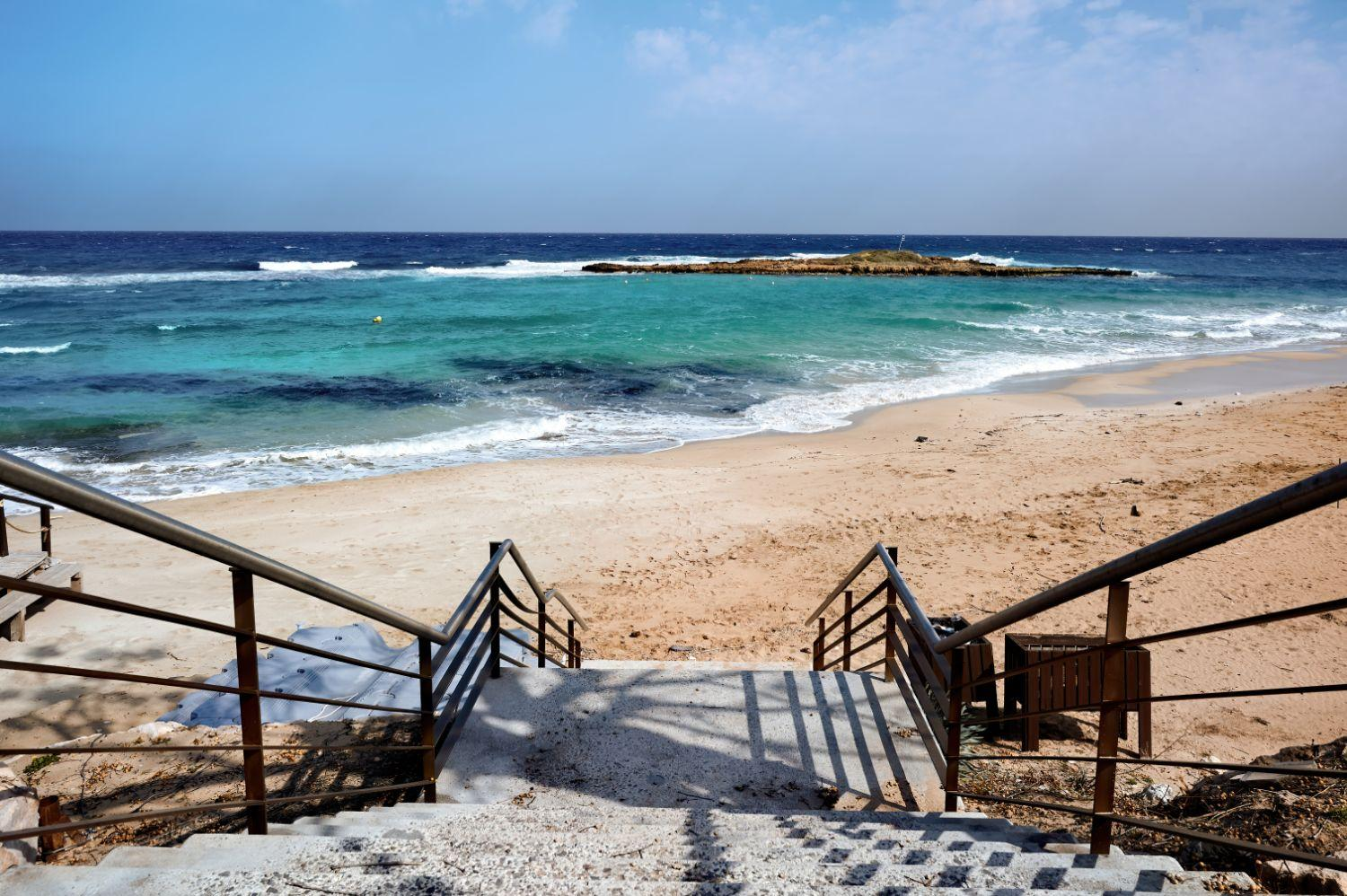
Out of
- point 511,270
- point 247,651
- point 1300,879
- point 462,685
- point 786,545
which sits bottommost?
point 786,545

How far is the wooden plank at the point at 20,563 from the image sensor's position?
261 inches

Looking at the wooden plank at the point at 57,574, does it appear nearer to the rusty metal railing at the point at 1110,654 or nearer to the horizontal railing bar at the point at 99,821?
the horizontal railing bar at the point at 99,821

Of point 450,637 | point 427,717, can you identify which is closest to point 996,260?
point 450,637

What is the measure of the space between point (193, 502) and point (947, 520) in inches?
429

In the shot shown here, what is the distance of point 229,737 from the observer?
419 cm

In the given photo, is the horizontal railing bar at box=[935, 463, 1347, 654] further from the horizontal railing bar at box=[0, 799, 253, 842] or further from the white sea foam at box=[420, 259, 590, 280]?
the white sea foam at box=[420, 259, 590, 280]

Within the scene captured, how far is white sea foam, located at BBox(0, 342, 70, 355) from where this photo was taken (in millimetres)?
25250

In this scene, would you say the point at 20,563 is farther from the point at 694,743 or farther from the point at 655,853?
the point at 655,853

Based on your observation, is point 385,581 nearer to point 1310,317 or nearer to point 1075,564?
point 1075,564

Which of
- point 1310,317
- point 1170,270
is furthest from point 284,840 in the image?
point 1170,270

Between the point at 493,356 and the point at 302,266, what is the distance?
48.7 meters

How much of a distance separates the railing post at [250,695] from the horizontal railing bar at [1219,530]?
2.38 m

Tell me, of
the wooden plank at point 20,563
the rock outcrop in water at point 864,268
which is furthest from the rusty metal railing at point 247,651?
the rock outcrop in water at point 864,268

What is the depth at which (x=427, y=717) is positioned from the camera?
3359 millimetres
